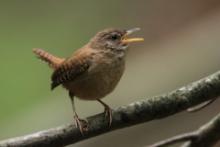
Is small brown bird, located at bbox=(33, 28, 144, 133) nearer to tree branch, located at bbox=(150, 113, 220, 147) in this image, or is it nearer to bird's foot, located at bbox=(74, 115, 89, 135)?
bird's foot, located at bbox=(74, 115, 89, 135)

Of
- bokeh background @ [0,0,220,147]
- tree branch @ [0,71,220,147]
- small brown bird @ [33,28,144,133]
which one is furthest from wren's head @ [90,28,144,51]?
bokeh background @ [0,0,220,147]

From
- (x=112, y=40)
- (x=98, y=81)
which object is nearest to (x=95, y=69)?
(x=98, y=81)

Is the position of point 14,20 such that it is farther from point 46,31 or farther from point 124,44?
point 124,44

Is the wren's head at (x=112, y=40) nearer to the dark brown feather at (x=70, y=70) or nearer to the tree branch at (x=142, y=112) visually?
the dark brown feather at (x=70, y=70)

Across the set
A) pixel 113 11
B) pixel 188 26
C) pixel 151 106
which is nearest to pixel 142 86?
pixel 188 26

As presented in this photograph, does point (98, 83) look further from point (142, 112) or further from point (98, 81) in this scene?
point (142, 112)
